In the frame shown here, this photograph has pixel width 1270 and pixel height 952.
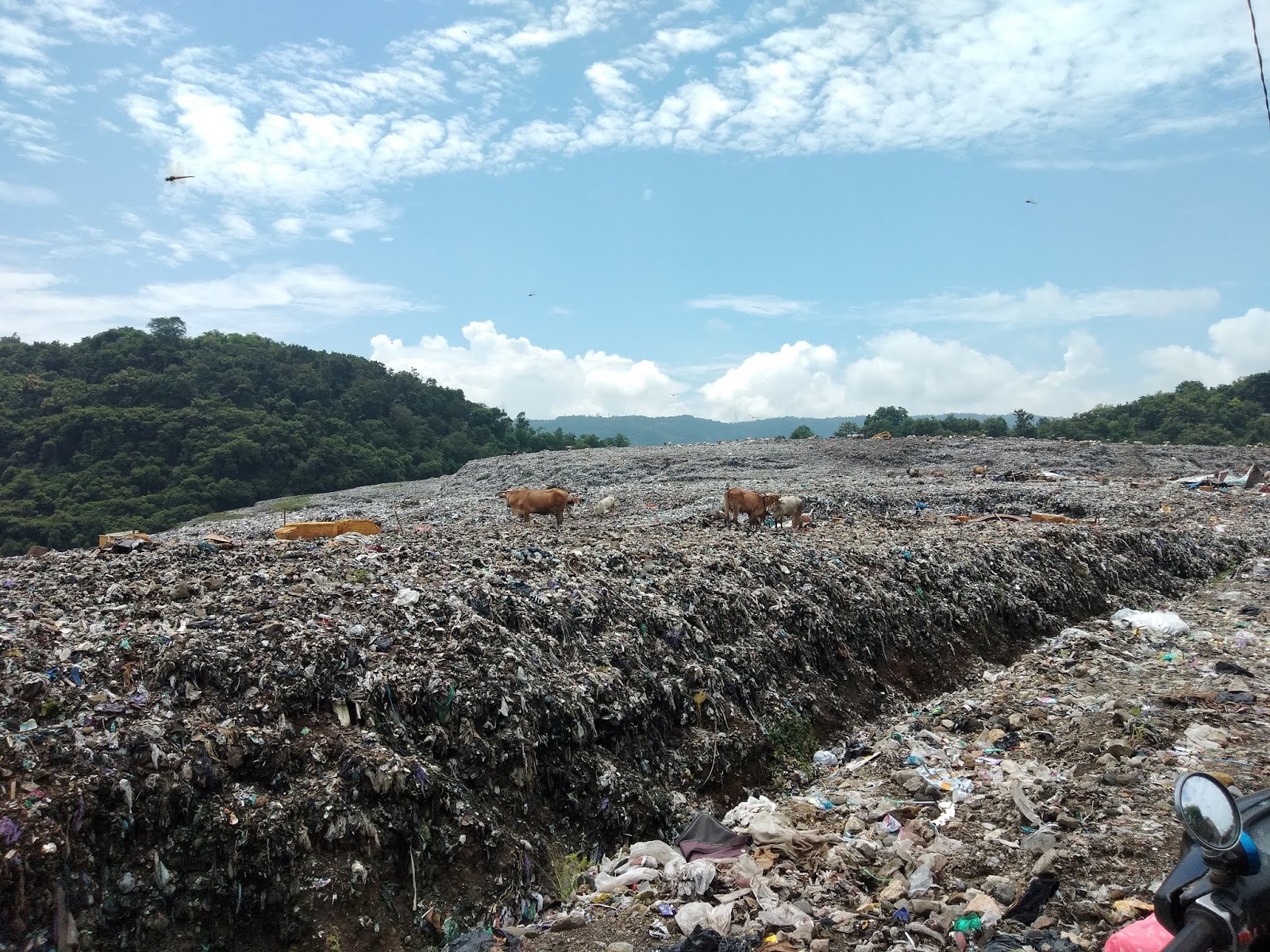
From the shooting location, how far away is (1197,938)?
1.76 metres

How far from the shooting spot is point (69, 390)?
4109 centimetres

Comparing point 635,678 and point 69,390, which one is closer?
point 635,678

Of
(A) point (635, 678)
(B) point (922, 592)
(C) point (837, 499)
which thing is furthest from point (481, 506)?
(A) point (635, 678)

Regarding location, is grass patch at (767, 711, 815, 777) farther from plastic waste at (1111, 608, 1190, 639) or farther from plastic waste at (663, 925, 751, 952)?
plastic waste at (1111, 608, 1190, 639)

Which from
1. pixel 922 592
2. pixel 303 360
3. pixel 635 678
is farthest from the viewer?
pixel 303 360

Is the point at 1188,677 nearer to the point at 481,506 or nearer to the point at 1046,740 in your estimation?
the point at 1046,740

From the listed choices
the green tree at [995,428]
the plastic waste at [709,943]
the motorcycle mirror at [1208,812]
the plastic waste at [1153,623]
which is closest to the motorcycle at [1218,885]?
the motorcycle mirror at [1208,812]

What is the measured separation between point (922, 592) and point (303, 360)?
56271 mm

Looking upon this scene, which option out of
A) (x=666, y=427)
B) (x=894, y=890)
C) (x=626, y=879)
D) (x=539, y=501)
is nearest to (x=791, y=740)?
(x=626, y=879)

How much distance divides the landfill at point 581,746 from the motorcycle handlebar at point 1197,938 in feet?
5.32

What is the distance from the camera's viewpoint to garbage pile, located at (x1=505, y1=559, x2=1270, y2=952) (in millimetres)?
3436

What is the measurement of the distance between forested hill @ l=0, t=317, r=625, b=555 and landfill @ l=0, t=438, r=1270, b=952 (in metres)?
27.7

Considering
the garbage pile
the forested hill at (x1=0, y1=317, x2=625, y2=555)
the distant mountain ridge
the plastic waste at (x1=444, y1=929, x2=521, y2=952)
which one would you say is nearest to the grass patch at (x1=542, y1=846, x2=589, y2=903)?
the garbage pile

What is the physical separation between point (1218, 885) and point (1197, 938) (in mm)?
138
